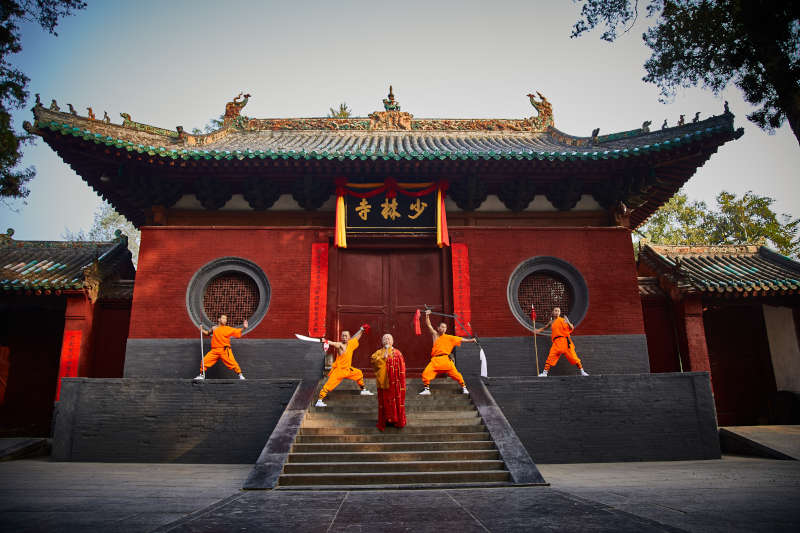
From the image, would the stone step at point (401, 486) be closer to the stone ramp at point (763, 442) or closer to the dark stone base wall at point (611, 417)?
the dark stone base wall at point (611, 417)

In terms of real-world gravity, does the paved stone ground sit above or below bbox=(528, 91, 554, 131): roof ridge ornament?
below

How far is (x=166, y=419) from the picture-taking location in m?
6.73

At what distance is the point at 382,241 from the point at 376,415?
3.79 metres

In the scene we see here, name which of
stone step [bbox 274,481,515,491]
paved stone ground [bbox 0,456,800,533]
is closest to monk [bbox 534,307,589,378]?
paved stone ground [bbox 0,456,800,533]

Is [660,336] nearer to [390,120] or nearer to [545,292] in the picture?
[545,292]


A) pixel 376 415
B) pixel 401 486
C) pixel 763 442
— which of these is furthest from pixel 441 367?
pixel 763 442

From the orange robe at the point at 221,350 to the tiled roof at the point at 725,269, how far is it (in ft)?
28.1

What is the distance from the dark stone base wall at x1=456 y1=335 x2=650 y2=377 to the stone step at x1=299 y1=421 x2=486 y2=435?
8.07 ft

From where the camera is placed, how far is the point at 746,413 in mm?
9867

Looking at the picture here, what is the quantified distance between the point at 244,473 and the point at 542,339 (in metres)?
5.33

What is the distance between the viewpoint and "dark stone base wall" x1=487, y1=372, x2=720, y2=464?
6.62m

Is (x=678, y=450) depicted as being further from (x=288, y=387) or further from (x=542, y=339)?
(x=288, y=387)

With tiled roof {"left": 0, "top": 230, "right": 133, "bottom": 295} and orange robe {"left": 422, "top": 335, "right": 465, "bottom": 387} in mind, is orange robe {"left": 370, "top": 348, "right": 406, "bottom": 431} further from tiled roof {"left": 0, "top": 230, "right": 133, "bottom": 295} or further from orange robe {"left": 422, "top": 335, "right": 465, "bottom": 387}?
tiled roof {"left": 0, "top": 230, "right": 133, "bottom": 295}

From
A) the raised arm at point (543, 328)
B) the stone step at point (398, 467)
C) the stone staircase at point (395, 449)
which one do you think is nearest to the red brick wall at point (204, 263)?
the stone staircase at point (395, 449)
